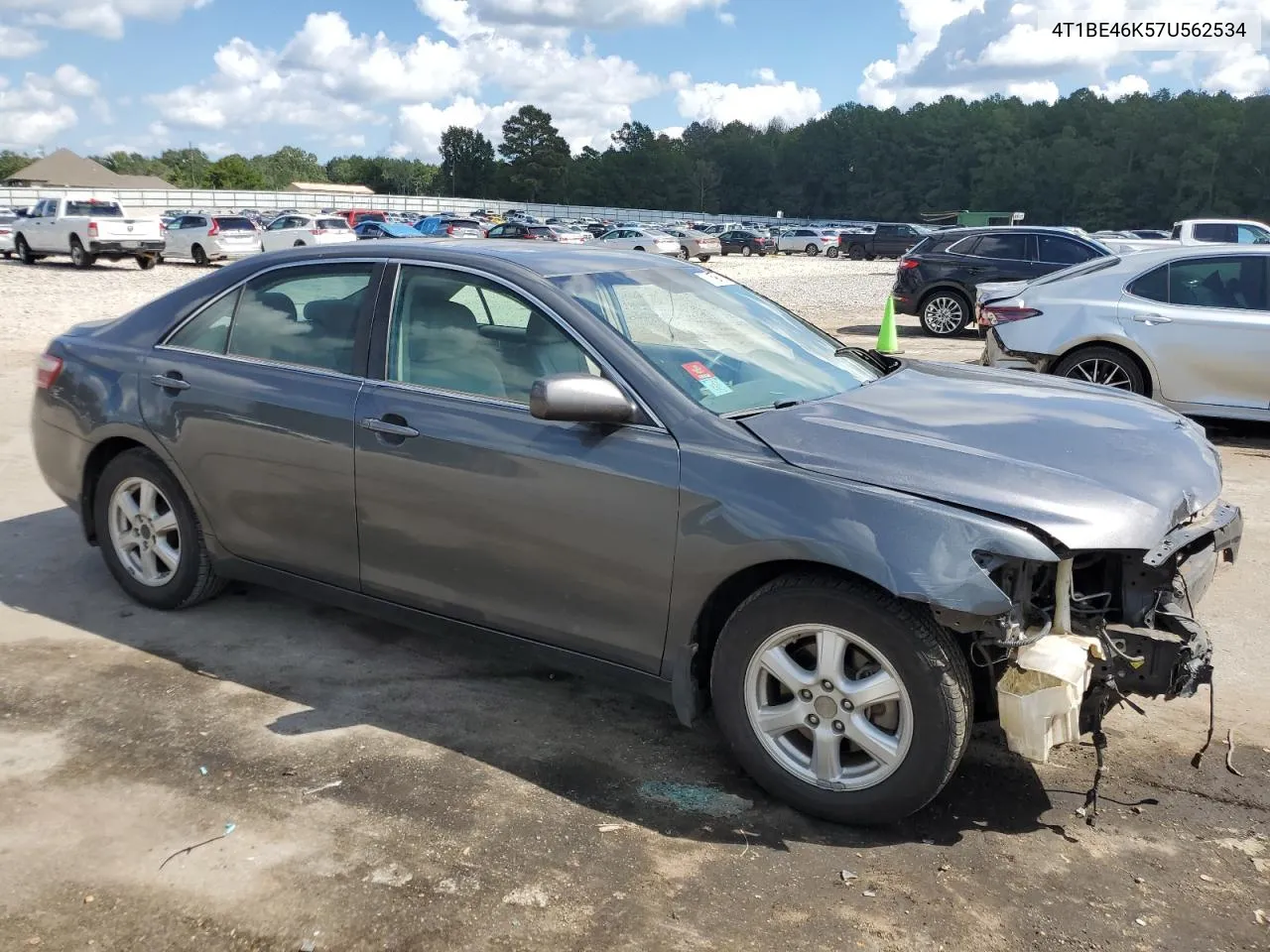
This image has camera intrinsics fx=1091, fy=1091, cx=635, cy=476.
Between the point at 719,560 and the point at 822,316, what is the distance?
1674 centimetres

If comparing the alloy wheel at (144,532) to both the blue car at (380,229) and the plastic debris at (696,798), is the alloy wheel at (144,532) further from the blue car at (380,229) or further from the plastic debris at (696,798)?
the blue car at (380,229)

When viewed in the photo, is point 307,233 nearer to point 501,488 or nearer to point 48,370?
point 48,370

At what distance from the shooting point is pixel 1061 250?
15.6 meters

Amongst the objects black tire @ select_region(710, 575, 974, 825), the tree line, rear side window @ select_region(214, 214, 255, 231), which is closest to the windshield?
black tire @ select_region(710, 575, 974, 825)

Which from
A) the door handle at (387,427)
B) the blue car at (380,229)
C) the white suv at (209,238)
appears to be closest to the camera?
the door handle at (387,427)

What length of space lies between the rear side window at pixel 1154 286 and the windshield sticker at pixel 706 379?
246 inches

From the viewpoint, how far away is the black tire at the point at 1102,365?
861cm

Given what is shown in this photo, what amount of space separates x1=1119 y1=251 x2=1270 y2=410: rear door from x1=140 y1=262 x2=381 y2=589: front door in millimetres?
6638

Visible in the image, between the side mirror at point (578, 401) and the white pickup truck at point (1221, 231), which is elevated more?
the white pickup truck at point (1221, 231)

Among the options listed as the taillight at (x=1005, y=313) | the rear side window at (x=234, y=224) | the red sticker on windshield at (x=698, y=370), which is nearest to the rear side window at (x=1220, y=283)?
the taillight at (x=1005, y=313)

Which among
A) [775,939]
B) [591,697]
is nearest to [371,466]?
[591,697]

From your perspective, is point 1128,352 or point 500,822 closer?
point 500,822

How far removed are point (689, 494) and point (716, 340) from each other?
97cm

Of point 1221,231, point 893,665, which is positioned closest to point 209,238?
point 1221,231
